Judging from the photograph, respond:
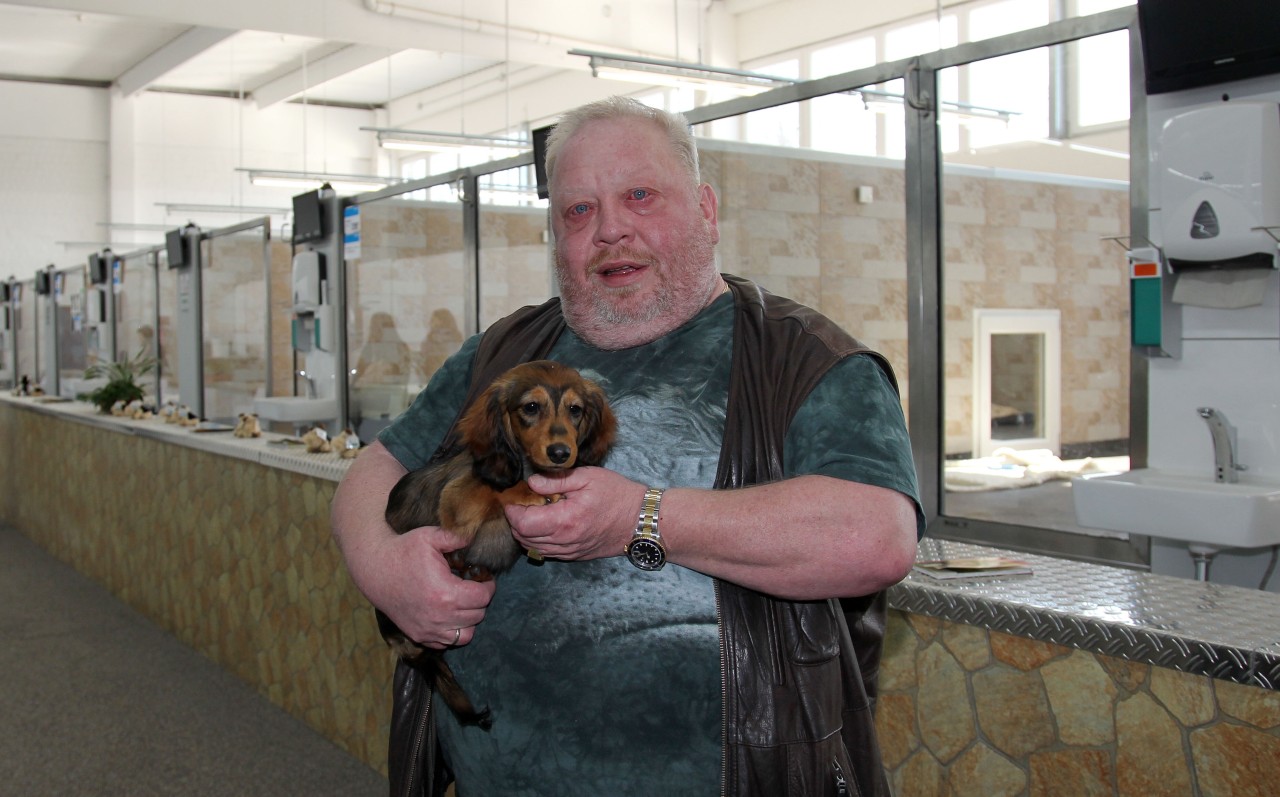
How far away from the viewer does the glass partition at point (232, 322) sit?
25.7 feet

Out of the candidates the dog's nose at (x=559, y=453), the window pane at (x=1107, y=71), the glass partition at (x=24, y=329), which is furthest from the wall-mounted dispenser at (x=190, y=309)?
the dog's nose at (x=559, y=453)

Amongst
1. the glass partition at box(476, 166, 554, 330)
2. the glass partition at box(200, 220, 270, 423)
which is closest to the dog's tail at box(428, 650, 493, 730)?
the glass partition at box(476, 166, 554, 330)

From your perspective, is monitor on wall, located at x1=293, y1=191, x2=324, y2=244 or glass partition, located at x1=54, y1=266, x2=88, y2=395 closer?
monitor on wall, located at x1=293, y1=191, x2=324, y2=244

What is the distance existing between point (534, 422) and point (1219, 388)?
234 centimetres

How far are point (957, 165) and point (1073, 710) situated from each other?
2.52 metres

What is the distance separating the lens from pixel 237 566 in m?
4.45

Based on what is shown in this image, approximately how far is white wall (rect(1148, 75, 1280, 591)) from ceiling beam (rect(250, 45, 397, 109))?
12.9m

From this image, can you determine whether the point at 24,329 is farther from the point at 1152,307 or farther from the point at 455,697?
the point at 455,697

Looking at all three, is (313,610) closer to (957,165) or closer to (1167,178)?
(957,165)

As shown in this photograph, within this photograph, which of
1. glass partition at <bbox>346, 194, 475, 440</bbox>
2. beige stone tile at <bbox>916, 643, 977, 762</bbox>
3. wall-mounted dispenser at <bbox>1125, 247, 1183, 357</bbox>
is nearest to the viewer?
beige stone tile at <bbox>916, 643, 977, 762</bbox>

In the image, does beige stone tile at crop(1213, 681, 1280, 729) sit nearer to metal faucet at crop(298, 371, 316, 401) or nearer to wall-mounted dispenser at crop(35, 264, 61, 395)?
metal faucet at crop(298, 371, 316, 401)

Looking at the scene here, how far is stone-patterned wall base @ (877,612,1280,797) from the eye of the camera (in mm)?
1527

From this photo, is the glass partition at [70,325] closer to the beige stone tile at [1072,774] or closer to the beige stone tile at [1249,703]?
the beige stone tile at [1072,774]

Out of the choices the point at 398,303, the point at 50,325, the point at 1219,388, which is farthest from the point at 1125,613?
the point at 50,325
